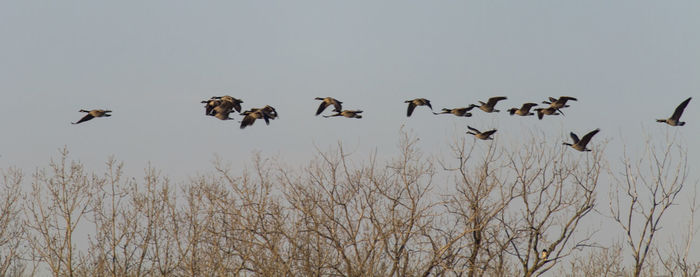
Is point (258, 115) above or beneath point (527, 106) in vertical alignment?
beneath

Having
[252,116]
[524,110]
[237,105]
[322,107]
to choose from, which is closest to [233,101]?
[237,105]

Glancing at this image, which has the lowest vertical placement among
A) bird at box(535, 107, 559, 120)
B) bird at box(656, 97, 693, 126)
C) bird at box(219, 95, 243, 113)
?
bird at box(656, 97, 693, 126)

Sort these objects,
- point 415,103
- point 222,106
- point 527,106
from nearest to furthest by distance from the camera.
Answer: point 222,106 → point 415,103 → point 527,106

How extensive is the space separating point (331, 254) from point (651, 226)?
8.10m

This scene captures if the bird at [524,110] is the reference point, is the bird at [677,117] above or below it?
below

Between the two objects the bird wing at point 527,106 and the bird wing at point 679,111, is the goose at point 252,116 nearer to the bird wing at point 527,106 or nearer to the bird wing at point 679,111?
the bird wing at point 527,106

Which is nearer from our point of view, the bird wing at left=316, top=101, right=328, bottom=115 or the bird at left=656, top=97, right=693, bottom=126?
the bird at left=656, top=97, right=693, bottom=126

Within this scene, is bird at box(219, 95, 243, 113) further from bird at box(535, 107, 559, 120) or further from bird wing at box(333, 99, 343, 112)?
bird at box(535, 107, 559, 120)

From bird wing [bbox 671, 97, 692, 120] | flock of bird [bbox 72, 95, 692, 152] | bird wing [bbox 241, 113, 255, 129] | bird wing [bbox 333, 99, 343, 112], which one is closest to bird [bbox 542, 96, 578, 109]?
flock of bird [bbox 72, 95, 692, 152]

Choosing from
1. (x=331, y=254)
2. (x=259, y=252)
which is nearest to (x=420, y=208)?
(x=331, y=254)

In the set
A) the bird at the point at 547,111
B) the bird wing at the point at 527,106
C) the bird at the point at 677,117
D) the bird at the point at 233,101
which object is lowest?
the bird at the point at 677,117

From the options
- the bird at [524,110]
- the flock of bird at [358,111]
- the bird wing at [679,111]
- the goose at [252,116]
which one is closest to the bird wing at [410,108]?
the flock of bird at [358,111]

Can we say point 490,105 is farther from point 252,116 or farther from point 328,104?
point 252,116

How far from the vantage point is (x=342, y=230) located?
734 inches
